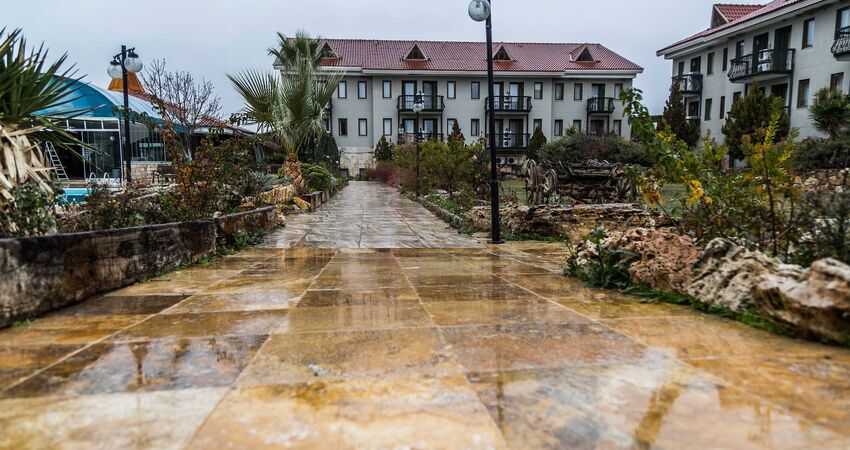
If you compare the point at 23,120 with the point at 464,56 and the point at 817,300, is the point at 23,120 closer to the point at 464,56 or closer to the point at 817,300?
the point at 817,300

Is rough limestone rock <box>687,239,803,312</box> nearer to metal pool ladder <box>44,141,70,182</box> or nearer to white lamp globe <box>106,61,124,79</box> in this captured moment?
metal pool ladder <box>44,141,70,182</box>

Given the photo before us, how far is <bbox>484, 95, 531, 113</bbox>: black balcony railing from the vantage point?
1652 inches

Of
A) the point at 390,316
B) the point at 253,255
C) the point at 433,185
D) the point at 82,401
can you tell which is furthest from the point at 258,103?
the point at 82,401

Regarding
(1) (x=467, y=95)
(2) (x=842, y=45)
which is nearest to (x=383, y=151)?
(1) (x=467, y=95)

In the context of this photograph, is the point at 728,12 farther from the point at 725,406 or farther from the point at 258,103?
the point at 725,406

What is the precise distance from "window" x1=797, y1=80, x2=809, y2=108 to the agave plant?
30.2 metres

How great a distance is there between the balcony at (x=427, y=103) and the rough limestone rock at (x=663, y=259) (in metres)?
37.7

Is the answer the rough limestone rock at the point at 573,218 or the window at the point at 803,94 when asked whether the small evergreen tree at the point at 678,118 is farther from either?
the rough limestone rock at the point at 573,218

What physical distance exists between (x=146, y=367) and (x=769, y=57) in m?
31.2

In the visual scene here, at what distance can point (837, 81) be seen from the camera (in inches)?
943

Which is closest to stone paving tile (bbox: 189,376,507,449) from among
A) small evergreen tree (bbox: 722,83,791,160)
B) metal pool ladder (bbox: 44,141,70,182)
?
metal pool ladder (bbox: 44,141,70,182)

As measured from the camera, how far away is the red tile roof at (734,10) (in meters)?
32.6

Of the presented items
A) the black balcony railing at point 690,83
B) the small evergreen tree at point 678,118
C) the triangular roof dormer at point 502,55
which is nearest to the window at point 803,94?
the small evergreen tree at point 678,118

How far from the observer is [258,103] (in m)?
15.9
